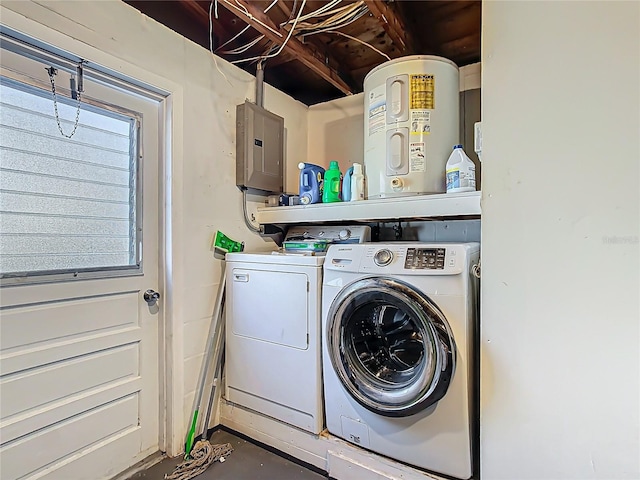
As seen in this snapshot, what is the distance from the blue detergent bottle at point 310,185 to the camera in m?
2.09

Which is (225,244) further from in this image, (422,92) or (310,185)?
(422,92)

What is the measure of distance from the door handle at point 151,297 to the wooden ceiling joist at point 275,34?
4.75ft

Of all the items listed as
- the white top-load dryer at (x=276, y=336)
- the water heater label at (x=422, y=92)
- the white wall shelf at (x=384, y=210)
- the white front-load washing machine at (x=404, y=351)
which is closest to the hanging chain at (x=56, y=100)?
the white top-load dryer at (x=276, y=336)

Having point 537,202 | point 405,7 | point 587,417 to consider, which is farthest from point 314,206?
point 587,417

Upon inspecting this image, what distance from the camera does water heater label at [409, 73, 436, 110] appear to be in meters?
1.72

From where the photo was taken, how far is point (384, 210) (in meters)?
1.77

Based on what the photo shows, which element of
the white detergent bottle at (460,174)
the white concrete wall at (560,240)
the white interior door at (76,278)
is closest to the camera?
the white concrete wall at (560,240)

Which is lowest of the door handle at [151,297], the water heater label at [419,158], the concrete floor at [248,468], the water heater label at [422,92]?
the concrete floor at [248,468]

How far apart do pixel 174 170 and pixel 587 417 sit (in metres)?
2.06

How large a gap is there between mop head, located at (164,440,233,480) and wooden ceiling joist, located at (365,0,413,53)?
243 cm

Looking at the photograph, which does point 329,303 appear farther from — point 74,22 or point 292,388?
point 74,22

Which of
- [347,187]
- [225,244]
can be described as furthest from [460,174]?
[225,244]

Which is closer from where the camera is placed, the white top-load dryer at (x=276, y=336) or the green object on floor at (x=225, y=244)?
the white top-load dryer at (x=276, y=336)

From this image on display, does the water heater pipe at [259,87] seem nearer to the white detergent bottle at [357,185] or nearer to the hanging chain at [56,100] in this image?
the white detergent bottle at [357,185]
